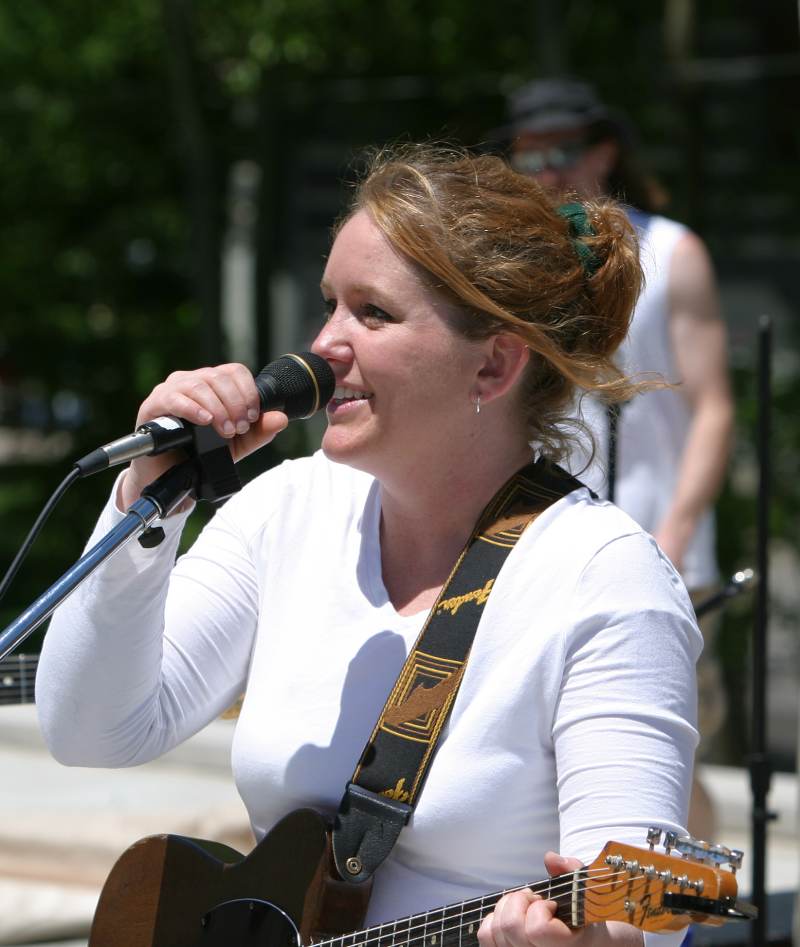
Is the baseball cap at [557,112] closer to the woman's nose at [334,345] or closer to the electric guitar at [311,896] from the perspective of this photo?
the woman's nose at [334,345]

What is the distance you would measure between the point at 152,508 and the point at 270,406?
0.23 meters

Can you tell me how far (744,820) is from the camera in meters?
4.55

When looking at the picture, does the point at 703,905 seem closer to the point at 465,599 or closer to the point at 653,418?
the point at 465,599

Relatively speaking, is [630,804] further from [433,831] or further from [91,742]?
[91,742]

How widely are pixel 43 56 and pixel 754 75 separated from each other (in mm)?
4686

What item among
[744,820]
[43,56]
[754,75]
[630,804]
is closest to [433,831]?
[630,804]

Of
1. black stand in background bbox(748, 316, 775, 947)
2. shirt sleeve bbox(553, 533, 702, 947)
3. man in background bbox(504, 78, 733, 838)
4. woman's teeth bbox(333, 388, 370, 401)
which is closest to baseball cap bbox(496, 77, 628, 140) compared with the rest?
man in background bbox(504, 78, 733, 838)

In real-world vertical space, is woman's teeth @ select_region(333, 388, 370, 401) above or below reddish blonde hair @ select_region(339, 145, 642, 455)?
below

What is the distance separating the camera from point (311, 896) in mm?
1904

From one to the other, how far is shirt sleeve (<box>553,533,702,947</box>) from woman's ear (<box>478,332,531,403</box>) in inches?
13.3

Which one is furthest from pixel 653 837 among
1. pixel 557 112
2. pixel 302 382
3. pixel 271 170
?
pixel 271 170

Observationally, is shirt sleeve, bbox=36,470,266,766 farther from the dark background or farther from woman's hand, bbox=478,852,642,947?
the dark background

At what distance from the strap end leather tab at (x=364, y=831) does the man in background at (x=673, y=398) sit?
1.40 m

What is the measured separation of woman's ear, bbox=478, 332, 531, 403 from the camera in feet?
6.83
